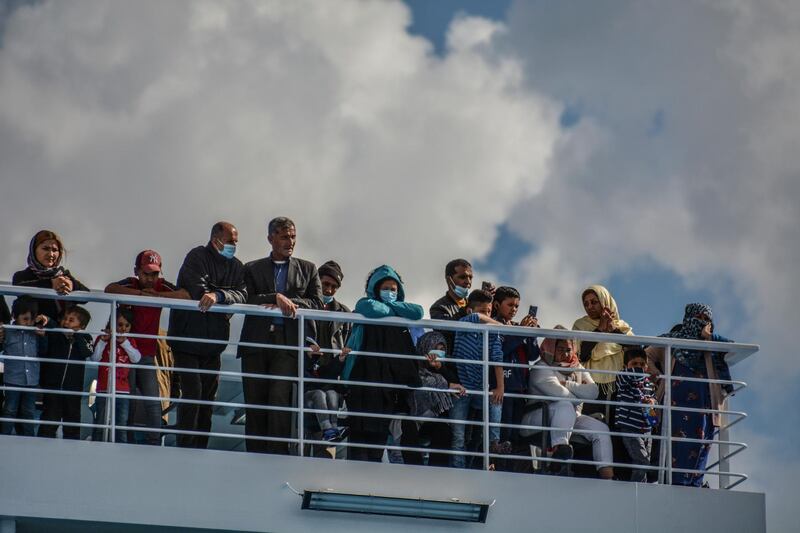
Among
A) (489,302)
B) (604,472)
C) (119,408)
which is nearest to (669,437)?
(604,472)

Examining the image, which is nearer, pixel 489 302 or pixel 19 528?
pixel 19 528

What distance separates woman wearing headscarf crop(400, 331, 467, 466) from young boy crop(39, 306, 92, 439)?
2.54m

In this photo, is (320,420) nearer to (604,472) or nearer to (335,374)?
(335,374)

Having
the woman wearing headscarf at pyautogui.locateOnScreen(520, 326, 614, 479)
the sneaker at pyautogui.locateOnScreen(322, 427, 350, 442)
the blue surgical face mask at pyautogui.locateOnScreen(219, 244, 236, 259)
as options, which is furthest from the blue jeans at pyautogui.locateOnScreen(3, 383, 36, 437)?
the woman wearing headscarf at pyautogui.locateOnScreen(520, 326, 614, 479)

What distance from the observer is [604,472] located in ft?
39.8


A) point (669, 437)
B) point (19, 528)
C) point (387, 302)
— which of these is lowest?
point (19, 528)

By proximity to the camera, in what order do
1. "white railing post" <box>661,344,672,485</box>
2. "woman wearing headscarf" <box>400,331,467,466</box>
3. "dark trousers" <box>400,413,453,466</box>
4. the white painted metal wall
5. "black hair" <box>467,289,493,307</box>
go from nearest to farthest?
1. the white painted metal wall
2. "woman wearing headscarf" <box>400,331,467,466</box>
3. "dark trousers" <box>400,413,453,466</box>
4. "white railing post" <box>661,344,672,485</box>
5. "black hair" <box>467,289,493,307</box>

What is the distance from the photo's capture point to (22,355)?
37.3 ft

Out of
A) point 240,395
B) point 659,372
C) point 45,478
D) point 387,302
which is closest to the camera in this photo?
point 45,478

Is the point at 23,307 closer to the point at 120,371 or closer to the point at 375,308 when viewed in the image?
the point at 120,371

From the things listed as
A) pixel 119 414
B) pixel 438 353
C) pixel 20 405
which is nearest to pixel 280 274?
pixel 438 353

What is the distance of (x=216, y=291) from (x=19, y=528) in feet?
7.57

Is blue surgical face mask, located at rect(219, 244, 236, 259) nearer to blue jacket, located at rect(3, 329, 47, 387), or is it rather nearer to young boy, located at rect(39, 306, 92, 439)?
young boy, located at rect(39, 306, 92, 439)

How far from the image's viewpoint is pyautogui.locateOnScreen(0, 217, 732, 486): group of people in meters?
11.5
